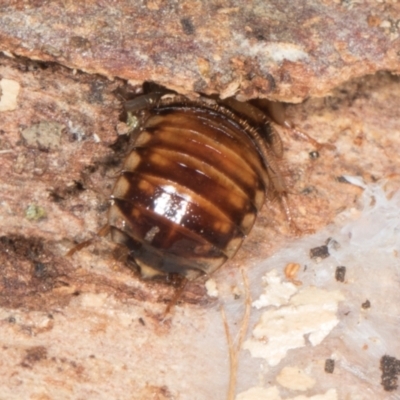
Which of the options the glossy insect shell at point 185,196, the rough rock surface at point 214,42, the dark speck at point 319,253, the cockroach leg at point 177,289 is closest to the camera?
the rough rock surface at point 214,42

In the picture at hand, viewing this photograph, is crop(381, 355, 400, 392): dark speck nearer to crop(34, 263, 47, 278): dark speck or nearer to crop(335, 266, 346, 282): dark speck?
crop(335, 266, 346, 282): dark speck

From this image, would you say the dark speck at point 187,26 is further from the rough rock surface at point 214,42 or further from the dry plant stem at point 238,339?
the dry plant stem at point 238,339

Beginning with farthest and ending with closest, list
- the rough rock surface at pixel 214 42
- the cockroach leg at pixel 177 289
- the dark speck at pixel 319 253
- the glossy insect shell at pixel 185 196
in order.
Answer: the dark speck at pixel 319 253
the cockroach leg at pixel 177 289
the glossy insect shell at pixel 185 196
the rough rock surface at pixel 214 42

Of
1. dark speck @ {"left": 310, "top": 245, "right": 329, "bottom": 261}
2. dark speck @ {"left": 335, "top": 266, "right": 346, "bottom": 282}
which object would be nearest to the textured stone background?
dark speck @ {"left": 310, "top": 245, "right": 329, "bottom": 261}

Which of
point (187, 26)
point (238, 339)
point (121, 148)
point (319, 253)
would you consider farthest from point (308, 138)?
point (238, 339)

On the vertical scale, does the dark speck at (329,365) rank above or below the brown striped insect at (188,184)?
below

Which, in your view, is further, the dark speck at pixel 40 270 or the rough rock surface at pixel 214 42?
the dark speck at pixel 40 270

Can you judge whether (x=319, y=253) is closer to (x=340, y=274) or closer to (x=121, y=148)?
(x=340, y=274)

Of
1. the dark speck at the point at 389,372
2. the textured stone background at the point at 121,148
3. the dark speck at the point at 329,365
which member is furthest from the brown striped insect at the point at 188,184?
the dark speck at the point at 389,372
